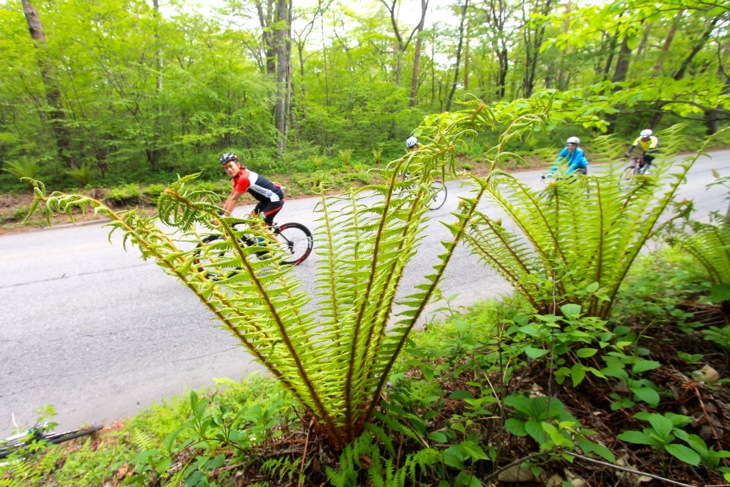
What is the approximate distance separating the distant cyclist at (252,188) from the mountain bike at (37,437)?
92.4 inches

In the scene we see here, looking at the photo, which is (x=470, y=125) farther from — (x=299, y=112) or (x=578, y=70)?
(x=578, y=70)

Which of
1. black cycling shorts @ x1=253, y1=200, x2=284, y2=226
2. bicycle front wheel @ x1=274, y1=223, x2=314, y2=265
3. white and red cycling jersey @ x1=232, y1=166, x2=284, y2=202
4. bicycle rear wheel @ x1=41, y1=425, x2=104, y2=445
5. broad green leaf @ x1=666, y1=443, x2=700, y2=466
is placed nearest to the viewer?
broad green leaf @ x1=666, y1=443, x2=700, y2=466

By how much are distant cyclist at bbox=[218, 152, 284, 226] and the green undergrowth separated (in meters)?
2.52

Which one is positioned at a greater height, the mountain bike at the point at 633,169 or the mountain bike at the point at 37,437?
the mountain bike at the point at 633,169

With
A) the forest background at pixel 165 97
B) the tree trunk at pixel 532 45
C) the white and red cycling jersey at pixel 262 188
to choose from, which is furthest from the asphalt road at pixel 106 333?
the tree trunk at pixel 532 45

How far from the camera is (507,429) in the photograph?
1.03 metres

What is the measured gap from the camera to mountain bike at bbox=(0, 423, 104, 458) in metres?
1.79

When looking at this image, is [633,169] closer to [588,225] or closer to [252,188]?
[588,225]

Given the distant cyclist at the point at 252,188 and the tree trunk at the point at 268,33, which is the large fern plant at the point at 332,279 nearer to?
the distant cyclist at the point at 252,188

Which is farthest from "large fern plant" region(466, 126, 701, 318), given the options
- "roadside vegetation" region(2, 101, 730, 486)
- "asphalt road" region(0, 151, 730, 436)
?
"asphalt road" region(0, 151, 730, 436)

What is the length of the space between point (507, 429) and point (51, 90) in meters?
13.0

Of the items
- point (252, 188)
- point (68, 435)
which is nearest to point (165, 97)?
point (252, 188)

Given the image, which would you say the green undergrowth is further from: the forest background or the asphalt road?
the forest background

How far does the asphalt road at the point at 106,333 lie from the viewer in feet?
8.17
